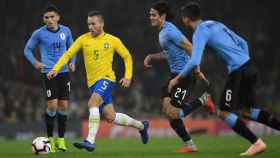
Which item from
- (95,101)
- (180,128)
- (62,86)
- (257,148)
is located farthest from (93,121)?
(257,148)

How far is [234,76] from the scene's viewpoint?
10.2 metres

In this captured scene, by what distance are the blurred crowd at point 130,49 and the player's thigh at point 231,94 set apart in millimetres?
13128

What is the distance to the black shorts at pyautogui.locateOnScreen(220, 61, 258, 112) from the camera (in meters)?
10.1

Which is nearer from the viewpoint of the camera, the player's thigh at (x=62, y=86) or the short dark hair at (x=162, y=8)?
the short dark hair at (x=162, y=8)

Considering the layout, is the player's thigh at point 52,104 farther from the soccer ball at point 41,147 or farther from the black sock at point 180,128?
the black sock at point 180,128

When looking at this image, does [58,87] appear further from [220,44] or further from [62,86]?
[220,44]

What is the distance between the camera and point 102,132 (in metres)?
22.8

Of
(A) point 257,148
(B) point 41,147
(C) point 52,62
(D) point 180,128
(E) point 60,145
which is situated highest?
(C) point 52,62

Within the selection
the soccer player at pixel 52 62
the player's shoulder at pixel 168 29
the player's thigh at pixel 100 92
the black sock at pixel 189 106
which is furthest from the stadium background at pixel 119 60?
the player's thigh at pixel 100 92

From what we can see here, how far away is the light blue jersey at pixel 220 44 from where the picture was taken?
1007 cm

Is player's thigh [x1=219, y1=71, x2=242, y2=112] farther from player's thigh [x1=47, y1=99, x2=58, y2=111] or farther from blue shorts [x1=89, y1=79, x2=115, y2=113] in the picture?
player's thigh [x1=47, y1=99, x2=58, y2=111]

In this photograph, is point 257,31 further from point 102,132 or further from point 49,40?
point 49,40

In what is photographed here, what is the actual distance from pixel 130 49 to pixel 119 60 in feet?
3.48

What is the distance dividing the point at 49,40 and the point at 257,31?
14948 mm
